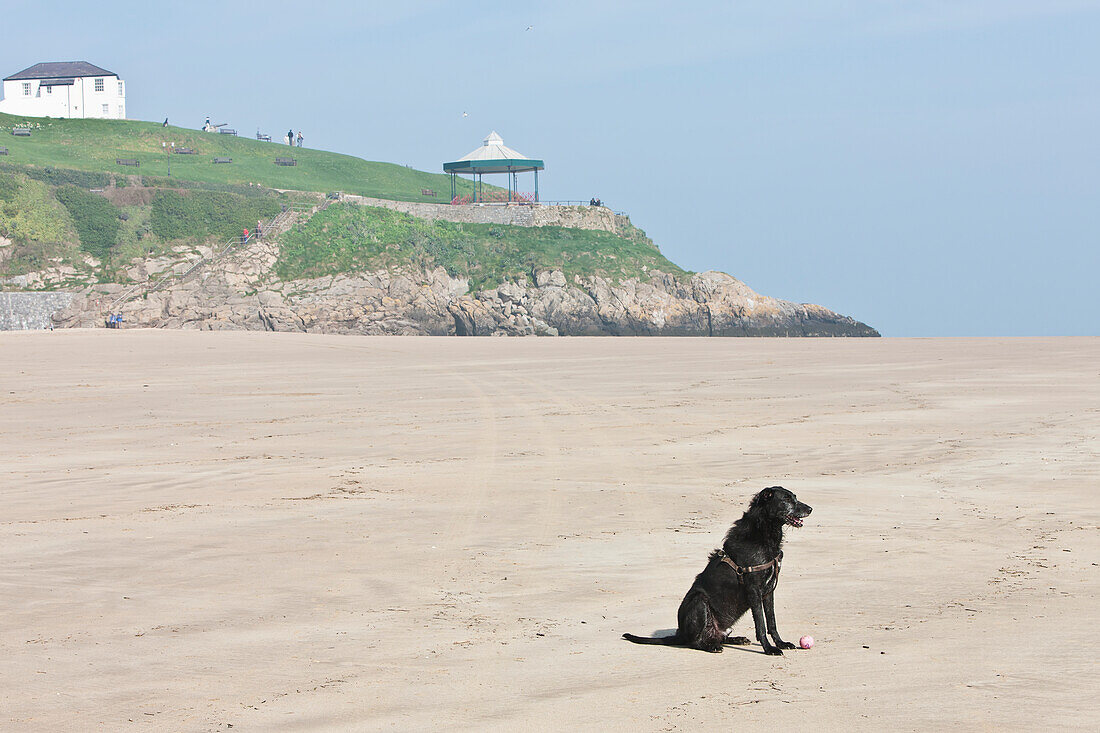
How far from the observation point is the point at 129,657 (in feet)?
18.4

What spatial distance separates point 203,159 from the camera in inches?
3265

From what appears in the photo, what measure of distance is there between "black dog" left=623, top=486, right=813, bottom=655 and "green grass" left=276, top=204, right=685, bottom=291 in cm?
5547

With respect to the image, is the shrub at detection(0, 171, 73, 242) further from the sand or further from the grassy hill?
the sand

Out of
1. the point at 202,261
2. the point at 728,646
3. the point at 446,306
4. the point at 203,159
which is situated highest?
the point at 203,159

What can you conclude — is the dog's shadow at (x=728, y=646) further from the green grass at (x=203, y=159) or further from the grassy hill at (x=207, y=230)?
the green grass at (x=203, y=159)

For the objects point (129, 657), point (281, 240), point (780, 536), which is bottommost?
point (129, 657)

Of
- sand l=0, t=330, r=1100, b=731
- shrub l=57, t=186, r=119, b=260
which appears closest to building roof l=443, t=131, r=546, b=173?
shrub l=57, t=186, r=119, b=260

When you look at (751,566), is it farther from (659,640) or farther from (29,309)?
(29,309)

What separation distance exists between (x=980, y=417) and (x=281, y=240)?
169 ft

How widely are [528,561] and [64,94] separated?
10071 centimetres

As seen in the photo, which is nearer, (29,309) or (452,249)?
(29,309)

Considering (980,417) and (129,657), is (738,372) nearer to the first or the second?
(980,417)

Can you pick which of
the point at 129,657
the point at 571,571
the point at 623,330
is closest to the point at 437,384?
the point at 571,571

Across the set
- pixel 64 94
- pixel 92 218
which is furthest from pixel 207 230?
pixel 64 94
